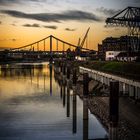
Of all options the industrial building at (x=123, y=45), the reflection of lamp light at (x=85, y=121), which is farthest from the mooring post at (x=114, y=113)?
the industrial building at (x=123, y=45)

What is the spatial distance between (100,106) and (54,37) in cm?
17278

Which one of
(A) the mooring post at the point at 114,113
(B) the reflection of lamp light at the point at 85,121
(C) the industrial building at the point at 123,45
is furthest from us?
(C) the industrial building at the point at 123,45

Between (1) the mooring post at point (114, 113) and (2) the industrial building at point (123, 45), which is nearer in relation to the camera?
(1) the mooring post at point (114, 113)

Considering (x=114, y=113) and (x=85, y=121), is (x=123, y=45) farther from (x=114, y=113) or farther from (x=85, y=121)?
(x=114, y=113)

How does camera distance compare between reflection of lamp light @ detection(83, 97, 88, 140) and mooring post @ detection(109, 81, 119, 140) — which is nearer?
mooring post @ detection(109, 81, 119, 140)

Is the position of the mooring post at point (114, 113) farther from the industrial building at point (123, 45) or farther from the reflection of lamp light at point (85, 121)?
the industrial building at point (123, 45)

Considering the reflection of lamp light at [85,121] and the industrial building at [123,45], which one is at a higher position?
the industrial building at [123,45]

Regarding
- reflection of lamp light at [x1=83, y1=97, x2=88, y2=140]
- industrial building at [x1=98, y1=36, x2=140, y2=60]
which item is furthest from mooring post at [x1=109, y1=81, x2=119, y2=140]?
industrial building at [x1=98, y1=36, x2=140, y2=60]

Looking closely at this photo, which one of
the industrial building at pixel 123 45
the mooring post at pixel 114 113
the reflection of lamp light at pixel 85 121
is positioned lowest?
the reflection of lamp light at pixel 85 121

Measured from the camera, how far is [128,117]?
1869cm

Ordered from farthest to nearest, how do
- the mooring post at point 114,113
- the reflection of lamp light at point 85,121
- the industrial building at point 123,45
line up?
1. the industrial building at point 123,45
2. the reflection of lamp light at point 85,121
3. the mooring post at point 114,113

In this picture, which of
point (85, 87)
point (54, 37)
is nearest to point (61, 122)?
point (85, 87)

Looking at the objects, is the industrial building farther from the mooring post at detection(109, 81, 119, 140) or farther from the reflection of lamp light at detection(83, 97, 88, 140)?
the mooring post at detection(109, 81, 119, 140)

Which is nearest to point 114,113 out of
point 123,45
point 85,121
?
point 85,121
